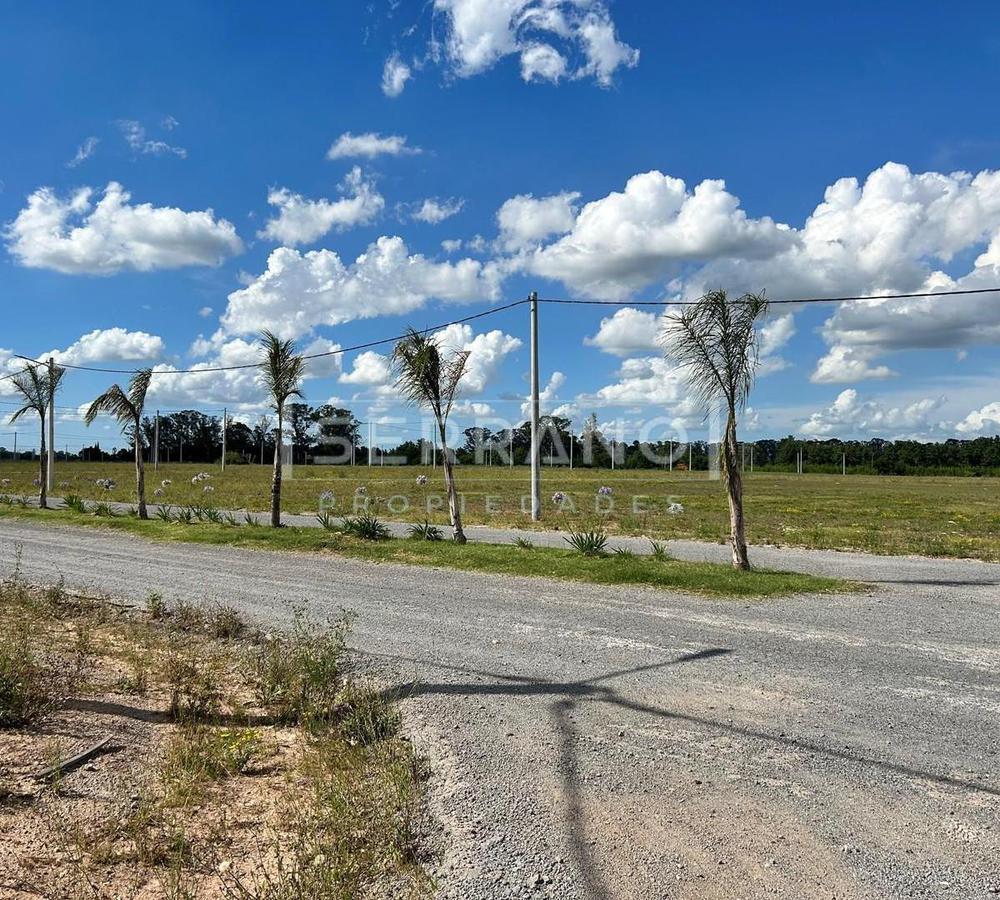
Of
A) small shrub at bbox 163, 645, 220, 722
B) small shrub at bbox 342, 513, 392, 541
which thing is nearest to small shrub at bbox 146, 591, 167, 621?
small shrub at bbox 163, 645, 220, 722

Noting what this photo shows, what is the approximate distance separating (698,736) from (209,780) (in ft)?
9.70

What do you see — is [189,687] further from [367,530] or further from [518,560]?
[367,530]

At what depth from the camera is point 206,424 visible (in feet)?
362

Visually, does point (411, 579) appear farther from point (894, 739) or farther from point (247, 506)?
point (247, 506)

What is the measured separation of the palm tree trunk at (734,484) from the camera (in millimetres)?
10375

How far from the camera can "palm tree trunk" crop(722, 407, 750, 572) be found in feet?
Answer: 34.0

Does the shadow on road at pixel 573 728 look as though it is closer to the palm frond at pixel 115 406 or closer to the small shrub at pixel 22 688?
the small shrub at pixel 22 688

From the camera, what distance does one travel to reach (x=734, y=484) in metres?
10.4

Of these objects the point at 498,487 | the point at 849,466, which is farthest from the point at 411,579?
the point at 849,466

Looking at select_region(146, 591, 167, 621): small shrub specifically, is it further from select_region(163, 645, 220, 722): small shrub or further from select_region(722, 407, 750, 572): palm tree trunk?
select_region(722, 407, 750, 572): palm tree trunk

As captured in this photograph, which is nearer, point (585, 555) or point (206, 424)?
point (585, 555)

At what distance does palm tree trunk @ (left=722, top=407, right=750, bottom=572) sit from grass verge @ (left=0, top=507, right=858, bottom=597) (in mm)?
329

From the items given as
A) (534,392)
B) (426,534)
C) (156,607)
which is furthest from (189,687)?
(534,392)

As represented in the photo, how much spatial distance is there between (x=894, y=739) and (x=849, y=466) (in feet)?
352
